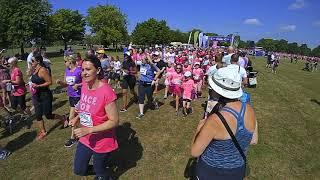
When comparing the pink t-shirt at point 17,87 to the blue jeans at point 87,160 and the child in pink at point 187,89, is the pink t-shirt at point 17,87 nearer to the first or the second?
the child in pink at point 187,89

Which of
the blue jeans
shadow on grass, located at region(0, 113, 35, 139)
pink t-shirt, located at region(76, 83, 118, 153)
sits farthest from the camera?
shadow on grass, located at region(0, 113, 35, 139)

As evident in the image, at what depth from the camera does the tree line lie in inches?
2224

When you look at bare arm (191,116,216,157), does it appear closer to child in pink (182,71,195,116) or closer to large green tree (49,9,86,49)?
child in pink (182,71,195,116)

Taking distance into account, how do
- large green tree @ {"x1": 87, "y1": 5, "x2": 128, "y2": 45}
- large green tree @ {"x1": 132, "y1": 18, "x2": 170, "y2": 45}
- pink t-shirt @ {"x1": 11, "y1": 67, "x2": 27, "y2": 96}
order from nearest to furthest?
pink t-shirt @ {"x1": 11, "y1": 67, "x2": 27, "y2": 96} → large green tree @ {"x1": 87, "y1": 5, "x2": 128, "y2": 45} → large green tree @ {"x1": 132, "y1": 18, "x2": 170, "y2": 45}

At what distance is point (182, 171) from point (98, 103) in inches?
124

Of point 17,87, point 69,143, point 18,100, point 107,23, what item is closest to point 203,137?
point 69,143

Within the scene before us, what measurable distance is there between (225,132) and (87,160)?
8.28 ft

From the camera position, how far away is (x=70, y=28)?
84.8 meters

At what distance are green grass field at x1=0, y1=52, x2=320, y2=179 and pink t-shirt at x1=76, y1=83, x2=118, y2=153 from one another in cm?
210

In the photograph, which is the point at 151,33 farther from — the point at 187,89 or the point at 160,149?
the point at 160,149

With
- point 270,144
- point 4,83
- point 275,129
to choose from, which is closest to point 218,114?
point 270,144

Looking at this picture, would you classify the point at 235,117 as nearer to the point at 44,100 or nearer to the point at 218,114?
the point at 218,114

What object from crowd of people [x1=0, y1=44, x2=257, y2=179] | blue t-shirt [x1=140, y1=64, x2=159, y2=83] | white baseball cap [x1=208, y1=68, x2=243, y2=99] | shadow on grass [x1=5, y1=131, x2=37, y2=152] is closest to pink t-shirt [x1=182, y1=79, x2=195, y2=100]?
blue t-shirt [x1=140, y1=64, x2=159, y2=83]

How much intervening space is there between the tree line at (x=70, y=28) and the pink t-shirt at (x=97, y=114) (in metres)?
44.8
